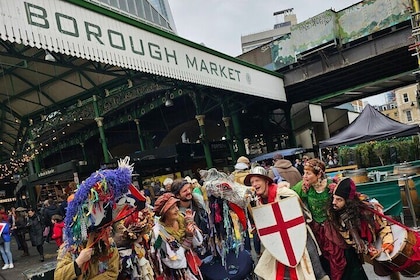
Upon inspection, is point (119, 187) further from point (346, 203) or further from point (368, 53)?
point (368, 53)

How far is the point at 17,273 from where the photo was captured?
8.43 meters

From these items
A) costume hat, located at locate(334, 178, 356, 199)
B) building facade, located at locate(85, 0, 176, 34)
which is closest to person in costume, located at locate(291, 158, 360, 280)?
costume hat, located at locate(334, 178, 356, 199)

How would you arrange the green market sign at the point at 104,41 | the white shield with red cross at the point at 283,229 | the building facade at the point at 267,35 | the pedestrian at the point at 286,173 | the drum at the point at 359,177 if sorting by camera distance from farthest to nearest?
the building facade at the point at 267,35 < the drum at the point at 359,177 < the pedestrian at the point at 286,173 < the green market sign at the point at 104,41 < the white shield with red cross at the point at 283,229

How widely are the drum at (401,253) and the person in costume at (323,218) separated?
1.10 feet

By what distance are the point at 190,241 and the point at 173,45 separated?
7677 mm

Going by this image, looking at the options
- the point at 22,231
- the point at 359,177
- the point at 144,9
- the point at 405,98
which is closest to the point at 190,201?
the point at 359,177

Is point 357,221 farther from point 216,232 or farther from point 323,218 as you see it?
point 216,232

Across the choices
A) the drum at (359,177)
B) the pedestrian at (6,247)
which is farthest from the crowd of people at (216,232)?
the pedestrian at (6,247)

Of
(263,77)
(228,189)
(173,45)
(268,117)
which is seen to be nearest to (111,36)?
(173,45)

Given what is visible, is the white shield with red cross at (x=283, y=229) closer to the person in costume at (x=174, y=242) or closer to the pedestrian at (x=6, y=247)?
the person in costume at (x=174, y=242)

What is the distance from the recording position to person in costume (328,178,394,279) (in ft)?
11.1

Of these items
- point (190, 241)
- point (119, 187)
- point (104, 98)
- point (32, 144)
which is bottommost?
point (190, 241)

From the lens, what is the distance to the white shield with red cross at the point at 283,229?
10.5ft

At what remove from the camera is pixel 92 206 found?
261 cm
